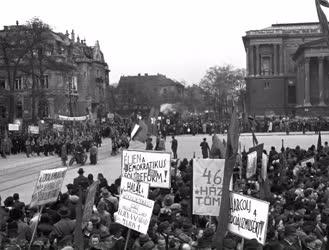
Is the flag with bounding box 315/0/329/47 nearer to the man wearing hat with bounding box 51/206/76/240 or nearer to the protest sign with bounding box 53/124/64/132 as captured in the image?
the man wearing hat with bounding box 51/206/76/240

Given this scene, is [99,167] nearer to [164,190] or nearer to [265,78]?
[164,190]

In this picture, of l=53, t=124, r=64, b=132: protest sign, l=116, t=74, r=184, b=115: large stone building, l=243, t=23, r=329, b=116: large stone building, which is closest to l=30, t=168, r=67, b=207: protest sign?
l=53, t=124, r=64, b=132: protest sign

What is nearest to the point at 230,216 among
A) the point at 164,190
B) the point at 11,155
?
the point at 164,190

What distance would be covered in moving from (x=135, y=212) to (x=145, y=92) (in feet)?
393

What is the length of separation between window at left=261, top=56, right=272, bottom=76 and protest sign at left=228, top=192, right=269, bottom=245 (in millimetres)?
86326

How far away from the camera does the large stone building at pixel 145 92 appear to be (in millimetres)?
117562

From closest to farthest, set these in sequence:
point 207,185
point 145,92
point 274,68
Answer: point 207,185
point 274,68
point 145,92

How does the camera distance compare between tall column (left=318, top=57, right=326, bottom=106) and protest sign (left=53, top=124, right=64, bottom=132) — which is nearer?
protest sign (left=53, top=124, right=64, bottom=132)

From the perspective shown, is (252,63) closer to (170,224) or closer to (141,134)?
(141,134)

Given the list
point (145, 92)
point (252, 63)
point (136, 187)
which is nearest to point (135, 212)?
point (136, 187)

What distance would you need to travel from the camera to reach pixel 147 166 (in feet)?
42.5

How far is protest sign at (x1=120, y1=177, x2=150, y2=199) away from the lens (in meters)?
10.3

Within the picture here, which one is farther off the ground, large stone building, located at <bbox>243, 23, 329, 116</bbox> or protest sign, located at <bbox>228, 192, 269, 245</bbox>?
large stone building, located at <bbox>243, 23, 329, 116</bbox>

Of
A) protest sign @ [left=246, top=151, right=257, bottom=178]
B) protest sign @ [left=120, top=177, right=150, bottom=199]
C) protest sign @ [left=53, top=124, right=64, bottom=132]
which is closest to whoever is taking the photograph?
protest sign @ [left=120, top=177, right=150, bottom=199]
